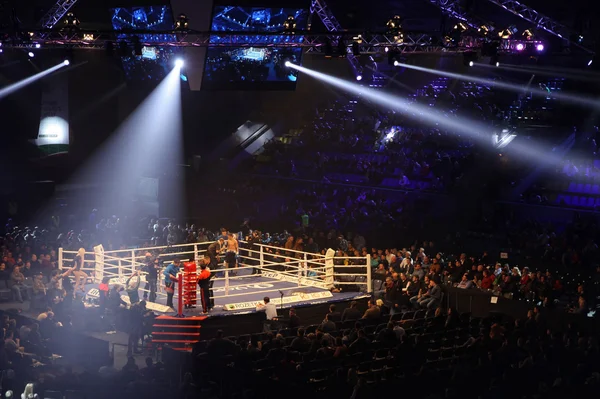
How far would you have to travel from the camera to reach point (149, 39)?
26047mm

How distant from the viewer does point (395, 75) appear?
3045cm

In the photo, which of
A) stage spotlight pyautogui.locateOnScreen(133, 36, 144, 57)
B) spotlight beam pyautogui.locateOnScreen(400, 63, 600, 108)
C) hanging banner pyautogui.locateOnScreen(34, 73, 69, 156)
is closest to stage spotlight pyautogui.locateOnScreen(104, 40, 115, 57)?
stage spotlight pyautogui.locateOnScreen(133, 36, 144, 57)

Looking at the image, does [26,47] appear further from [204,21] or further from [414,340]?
[414,340]

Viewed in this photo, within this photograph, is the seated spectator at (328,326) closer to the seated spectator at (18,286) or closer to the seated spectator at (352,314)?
Answer: the seated spectator at (352,314)

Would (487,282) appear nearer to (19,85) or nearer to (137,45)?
(137,45)

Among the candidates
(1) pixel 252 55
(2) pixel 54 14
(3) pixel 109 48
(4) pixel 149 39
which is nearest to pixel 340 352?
(3) pixel 109 48

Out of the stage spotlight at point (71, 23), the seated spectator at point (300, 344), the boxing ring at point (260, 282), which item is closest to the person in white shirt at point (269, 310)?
the boxing ring at point (260, 282)

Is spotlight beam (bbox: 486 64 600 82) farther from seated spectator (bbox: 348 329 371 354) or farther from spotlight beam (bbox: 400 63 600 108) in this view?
seated spectator (bbox: 348 329 371 354)

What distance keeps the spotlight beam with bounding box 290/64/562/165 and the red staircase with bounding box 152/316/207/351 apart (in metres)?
11.8

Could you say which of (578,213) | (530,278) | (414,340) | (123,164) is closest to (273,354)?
(414,340)

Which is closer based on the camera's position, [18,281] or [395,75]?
[18,281]

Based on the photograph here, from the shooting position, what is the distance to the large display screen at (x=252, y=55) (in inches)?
973

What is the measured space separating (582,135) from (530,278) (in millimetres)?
7775

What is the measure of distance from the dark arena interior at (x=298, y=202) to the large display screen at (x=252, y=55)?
9 cm
